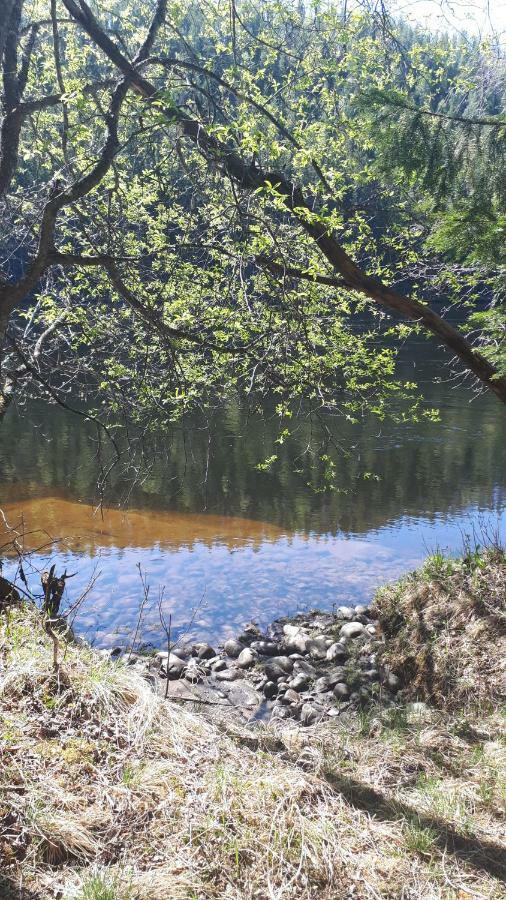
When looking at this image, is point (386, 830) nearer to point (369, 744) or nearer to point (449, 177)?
point (369, 744)

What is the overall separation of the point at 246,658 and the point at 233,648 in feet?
1.14

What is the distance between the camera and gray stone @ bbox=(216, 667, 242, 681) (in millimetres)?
7121

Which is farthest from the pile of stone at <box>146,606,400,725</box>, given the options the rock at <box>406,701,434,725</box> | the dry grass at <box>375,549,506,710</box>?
the rock at <box>406,701,434,725</box>

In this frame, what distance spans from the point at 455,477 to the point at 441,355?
1757 centimetres

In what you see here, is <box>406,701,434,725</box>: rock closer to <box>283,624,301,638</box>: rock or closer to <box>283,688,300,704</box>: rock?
<box>283,688,300,704</box>: rock

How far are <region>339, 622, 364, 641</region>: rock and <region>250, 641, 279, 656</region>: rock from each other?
75 centimetres

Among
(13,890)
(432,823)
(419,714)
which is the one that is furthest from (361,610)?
(13,890)

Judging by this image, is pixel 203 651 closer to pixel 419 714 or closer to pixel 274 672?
pixel 274 672

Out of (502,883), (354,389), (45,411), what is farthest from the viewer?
(45,411)

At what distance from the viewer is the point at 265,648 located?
25.4 feet

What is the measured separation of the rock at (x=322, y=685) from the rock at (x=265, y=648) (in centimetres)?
90

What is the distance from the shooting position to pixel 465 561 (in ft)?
22.4

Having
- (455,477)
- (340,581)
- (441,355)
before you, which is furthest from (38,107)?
(441,355)

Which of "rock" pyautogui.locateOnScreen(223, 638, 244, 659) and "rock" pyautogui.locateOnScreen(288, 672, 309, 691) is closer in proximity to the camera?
"rock" pyautogui.locateOnScreen(288, 672, 309, 691)
